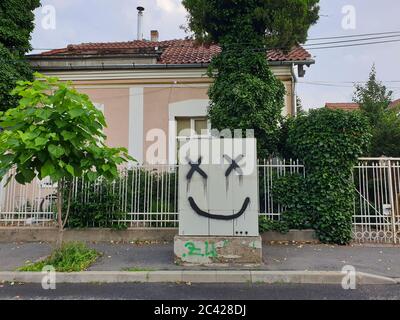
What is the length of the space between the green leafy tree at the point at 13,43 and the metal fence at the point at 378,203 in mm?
9963

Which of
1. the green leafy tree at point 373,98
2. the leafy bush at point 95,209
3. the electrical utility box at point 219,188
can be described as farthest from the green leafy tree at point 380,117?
the leafy bush at point 95,209

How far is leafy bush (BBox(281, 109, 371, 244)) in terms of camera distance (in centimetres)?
754

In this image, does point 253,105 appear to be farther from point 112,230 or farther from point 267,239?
point 112,230

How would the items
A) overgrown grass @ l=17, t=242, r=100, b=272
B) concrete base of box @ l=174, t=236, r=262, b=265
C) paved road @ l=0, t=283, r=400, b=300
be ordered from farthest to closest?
1. concrete base of box @ l=174, t=236, r=262, b=265
2. overgrown grass @ l=17, t=242, r=100, b=272
3. paved road @ l=0, t=283, r=400, b=300

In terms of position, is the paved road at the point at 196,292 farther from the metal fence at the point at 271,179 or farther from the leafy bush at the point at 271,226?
the metal fence at the point at 271,179

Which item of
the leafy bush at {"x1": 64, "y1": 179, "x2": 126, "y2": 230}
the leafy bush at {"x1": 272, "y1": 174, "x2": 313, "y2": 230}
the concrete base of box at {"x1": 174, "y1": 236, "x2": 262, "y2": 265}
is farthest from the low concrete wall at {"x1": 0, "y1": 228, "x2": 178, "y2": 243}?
the leafy bush at {"x1": 272, "y1": 174, "x2": 313, "y2": 230}

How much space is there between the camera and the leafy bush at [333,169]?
7539 millimetres

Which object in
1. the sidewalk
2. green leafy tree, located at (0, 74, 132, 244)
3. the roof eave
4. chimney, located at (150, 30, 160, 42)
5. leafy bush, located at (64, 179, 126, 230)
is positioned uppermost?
chimney, located at (150, 30, 160, 42)

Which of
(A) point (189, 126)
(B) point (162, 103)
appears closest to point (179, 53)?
(B) point (162, 103)

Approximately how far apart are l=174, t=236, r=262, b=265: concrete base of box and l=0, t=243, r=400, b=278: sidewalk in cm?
18

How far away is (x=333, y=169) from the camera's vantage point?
301 inches

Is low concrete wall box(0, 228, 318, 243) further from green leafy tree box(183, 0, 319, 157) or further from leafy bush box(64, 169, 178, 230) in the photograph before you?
green leafy tree box(183, 0, 319, 157)

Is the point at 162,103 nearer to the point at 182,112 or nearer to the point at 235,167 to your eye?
the point at 182,112

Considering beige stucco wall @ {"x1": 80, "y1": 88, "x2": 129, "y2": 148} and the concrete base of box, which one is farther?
beige stucco wall @ {"x1": 80, "y1": 88, "x2": 129, "y2": 148}
